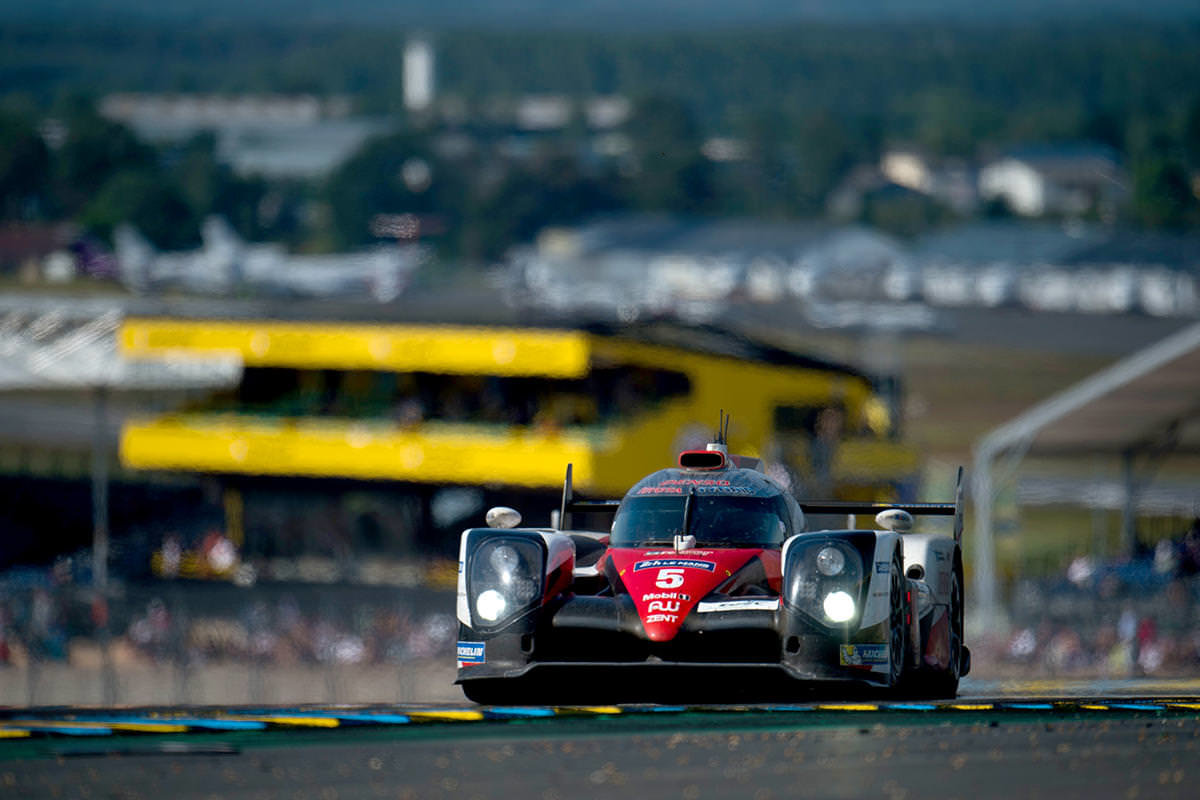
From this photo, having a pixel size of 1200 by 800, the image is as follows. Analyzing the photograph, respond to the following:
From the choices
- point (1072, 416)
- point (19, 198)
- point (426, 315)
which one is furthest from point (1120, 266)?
point (1072, 416)

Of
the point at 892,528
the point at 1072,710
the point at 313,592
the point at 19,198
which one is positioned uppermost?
the point at 19,198

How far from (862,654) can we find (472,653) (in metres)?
2.19

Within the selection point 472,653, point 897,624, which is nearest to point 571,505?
point 472,653

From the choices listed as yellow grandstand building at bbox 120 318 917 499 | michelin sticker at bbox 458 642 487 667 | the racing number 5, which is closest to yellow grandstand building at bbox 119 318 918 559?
yellow grandstand building at bbox 120 318 917 499

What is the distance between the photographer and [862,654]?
1156 centimetres

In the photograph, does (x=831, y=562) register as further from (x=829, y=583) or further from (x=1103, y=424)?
(x=1103, y=424)

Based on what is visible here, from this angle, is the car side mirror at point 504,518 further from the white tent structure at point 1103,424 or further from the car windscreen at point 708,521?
the white tent structure at point 1103,424

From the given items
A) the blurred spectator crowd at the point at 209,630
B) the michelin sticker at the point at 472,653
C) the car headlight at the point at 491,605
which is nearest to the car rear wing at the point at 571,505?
the car headlight at the point at 491,605

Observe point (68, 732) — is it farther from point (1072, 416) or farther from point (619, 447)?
point (619, 447)

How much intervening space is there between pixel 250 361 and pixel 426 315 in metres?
4.23

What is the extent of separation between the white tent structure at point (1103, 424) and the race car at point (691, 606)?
61.9 ft

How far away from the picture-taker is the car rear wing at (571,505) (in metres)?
13.1

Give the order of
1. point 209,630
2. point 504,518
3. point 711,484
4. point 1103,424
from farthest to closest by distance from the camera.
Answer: point 1103,424, point 209,630, point 711,484, point 504,518

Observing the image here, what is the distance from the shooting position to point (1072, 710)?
12.0 metres
